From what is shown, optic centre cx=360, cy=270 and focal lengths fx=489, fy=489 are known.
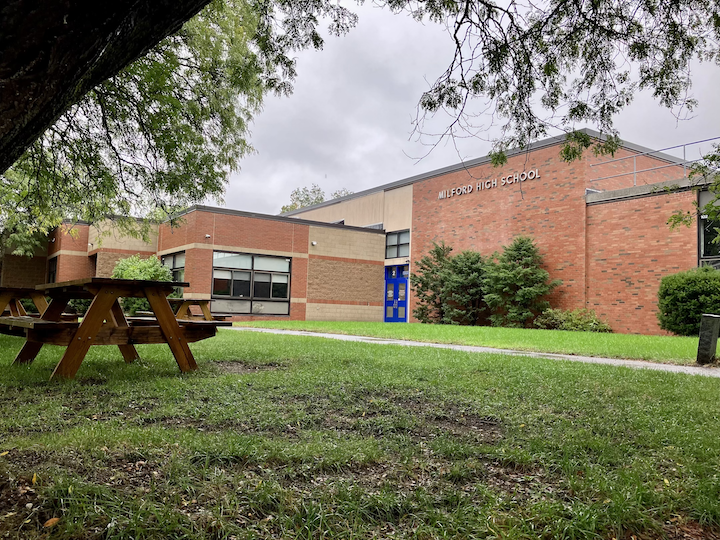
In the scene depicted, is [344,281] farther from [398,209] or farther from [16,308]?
[16,308]

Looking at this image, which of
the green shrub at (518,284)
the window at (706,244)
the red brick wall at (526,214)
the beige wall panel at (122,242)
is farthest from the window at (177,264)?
the window at (706,244)

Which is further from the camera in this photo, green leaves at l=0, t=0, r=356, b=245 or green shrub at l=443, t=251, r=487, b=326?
green shrub at l=443, t=251, r=487, b=326

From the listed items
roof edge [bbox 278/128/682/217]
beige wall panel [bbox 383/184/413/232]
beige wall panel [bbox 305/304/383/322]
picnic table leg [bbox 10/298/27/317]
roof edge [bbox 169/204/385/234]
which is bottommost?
beige wall panel [bbox 305/304/383/322]

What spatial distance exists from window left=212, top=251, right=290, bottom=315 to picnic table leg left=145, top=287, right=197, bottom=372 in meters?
17.1

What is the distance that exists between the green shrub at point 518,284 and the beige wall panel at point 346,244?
8.85 m

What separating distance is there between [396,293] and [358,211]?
6.19 metres

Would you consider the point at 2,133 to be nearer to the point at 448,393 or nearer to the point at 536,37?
the point at 448,393

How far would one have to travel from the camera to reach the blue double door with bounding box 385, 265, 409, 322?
26859 mm

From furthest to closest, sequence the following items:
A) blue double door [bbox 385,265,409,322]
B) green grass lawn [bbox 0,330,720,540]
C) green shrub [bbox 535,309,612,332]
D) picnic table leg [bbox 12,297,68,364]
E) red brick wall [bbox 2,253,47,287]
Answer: red brick wall [bbox 2,253,47,287]
blue double door [bbox 385,265,409,322]
green shrub [bbox 535,309,612,332]
picnic table leg [bbox 12,297,68,364]
green grass lawn [bbox 0,330,720,540]

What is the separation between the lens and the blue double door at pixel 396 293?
2686cm

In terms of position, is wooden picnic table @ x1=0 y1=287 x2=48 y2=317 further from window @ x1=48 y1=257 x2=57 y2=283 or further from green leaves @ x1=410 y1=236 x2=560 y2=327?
window @ x1=48 y1=257 x2=57 y2=283

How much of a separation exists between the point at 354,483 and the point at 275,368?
4165mm

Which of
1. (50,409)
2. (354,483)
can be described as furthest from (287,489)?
(50,409)

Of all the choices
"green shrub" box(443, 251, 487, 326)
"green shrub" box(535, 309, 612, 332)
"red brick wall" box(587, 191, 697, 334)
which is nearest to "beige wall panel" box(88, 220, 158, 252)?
"green shrub" box(443, 251, 487, 326)
